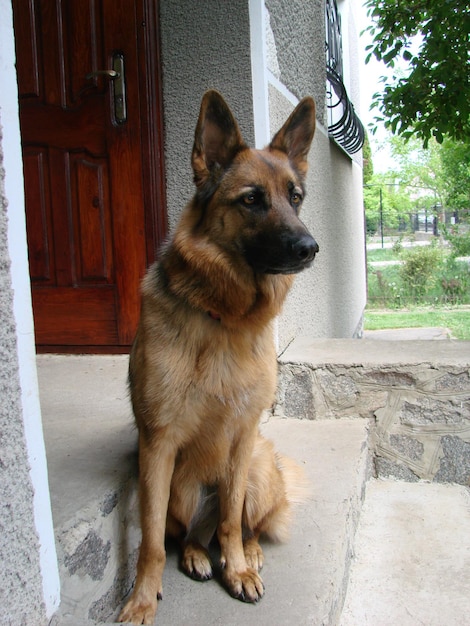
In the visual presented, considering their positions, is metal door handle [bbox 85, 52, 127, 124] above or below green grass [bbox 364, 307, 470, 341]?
above

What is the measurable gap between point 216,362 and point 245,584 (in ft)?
2.24

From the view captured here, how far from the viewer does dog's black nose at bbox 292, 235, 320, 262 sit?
1749mm

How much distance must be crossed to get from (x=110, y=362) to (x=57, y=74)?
5.74 ft

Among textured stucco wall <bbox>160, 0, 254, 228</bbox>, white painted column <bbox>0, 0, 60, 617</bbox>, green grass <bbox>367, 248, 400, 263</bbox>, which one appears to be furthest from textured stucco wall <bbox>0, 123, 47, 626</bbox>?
green grass <bbox>367, 248, 400, 263</bbox>

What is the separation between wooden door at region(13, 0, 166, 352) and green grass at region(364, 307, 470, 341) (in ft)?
17.9

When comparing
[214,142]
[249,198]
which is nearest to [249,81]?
[214,142]

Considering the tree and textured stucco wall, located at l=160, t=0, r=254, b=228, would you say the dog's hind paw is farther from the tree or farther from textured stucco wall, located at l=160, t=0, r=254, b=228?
the tree

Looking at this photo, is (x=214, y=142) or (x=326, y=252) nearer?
(x=214, y=142)

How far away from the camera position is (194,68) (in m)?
3.18

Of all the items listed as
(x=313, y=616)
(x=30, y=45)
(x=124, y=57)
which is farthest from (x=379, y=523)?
(x=30, y=45)

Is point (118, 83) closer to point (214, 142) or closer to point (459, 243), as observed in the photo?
point (214, 142)

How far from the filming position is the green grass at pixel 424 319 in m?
8.45

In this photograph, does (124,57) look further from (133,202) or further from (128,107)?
(133,202)

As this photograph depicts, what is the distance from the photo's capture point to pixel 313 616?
1.59m
